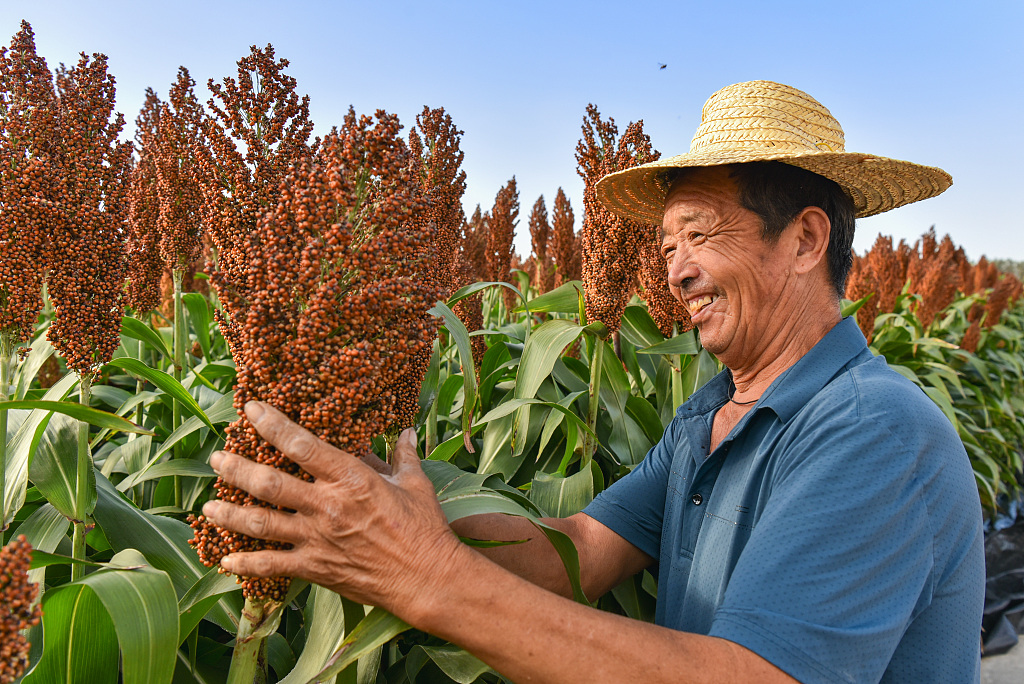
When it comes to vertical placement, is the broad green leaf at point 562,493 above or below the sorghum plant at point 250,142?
below

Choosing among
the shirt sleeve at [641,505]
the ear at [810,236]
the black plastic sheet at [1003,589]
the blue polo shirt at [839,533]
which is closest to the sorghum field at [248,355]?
the shirt sleeve at [641,505]

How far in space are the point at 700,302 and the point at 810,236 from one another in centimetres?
38

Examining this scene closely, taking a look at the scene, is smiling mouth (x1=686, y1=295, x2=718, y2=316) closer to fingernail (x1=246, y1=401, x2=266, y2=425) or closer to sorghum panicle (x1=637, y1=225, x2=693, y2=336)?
sorghum panicle (x1=637, y1=225, x2=693, y2=336)

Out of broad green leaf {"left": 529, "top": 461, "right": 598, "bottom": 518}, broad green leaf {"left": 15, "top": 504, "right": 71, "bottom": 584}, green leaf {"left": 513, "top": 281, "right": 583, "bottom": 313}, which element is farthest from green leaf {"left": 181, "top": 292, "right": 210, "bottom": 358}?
broad green leaf {"left": 529, "top": 461, "right": 598, "bottom": 518}

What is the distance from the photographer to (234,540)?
1.14 m

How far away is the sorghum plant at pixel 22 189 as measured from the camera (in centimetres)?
158

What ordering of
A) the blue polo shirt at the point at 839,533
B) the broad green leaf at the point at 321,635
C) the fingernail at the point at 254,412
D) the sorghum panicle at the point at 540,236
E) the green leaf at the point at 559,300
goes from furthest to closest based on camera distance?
1. the sorghum panicle at the point at 540,236
2. the green leaf at the point at 559,300
3. the broad green leaf at the point at 321,635
4. the blue polo shirt at the point at 839,533
5. the fingernail at the point at 254,412

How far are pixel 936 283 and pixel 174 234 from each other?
8.44 m

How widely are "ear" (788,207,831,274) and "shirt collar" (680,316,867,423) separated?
0.20 meters

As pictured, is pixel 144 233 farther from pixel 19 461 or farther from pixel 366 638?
pixel 366 638

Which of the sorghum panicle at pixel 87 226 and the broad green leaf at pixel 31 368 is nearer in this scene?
the sorghum panicle at pixel 87 226

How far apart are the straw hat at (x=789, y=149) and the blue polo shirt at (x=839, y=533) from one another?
51cm

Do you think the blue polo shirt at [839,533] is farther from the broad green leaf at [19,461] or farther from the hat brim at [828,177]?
the broad green leaf at [19,461]

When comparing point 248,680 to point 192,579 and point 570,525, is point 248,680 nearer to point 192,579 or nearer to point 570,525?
point 192,579
